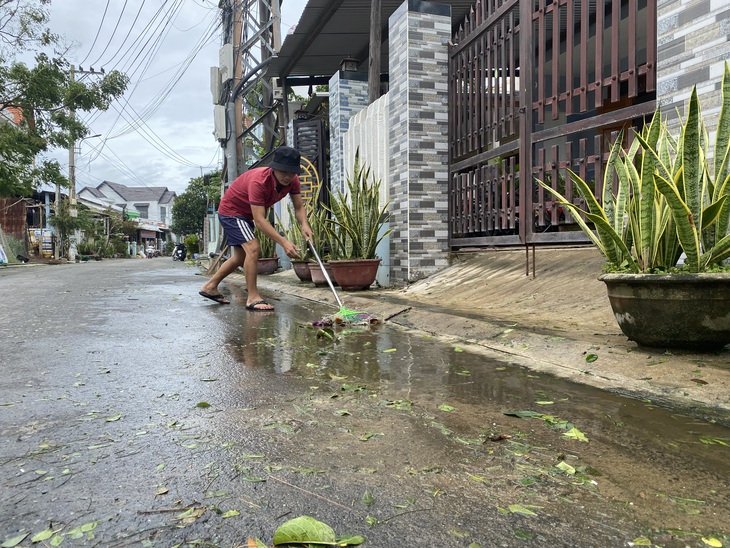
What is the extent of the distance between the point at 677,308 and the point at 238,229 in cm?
470

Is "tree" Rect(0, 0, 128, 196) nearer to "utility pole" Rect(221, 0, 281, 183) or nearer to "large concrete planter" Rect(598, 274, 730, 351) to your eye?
"utility pole" Rect(221, 0, 281, 183)

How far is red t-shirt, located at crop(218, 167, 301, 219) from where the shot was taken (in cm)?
578

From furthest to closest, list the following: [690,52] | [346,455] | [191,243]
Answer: [191,243] → [690,52] → [346,455]

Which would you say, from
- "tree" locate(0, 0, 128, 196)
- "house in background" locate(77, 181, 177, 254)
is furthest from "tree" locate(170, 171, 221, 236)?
"tree" locate(0, 0, 128, 196)

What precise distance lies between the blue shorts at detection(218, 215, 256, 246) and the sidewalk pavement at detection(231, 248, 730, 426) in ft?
4.31

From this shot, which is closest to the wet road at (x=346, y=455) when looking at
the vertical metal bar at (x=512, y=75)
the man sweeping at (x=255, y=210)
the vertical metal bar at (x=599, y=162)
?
the vertical metal bar at (x=599, y=162)

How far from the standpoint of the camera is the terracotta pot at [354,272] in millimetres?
7094

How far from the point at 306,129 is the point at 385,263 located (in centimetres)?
599

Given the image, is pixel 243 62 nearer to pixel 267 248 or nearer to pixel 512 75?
pixel 267 248

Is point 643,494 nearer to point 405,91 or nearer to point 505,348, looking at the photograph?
point 505,348

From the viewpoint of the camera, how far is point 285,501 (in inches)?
56.1

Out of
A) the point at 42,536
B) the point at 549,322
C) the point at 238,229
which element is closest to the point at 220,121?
the point at 238,229

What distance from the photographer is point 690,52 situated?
150 inches

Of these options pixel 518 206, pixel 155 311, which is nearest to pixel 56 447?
pixel 155 311
